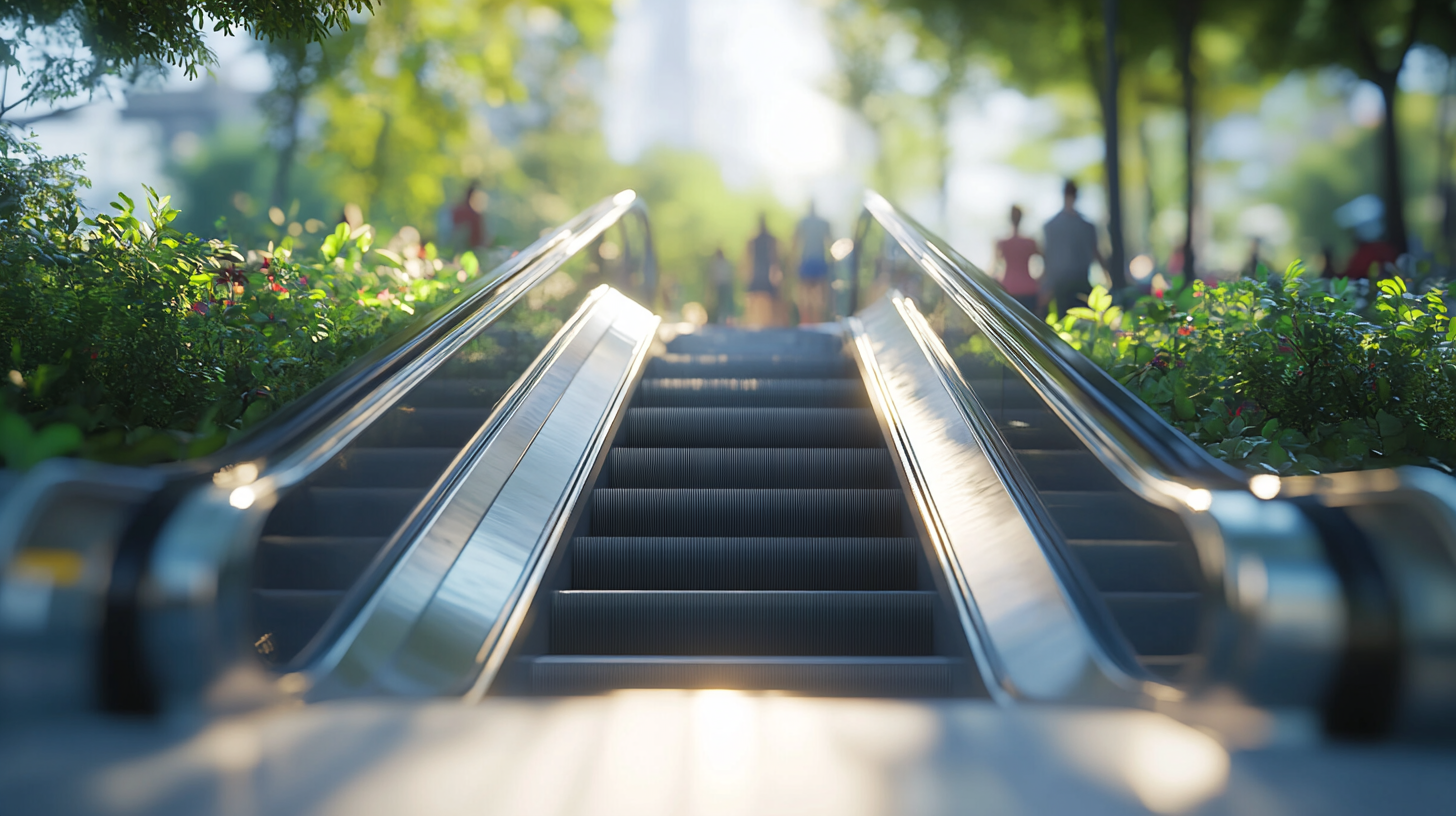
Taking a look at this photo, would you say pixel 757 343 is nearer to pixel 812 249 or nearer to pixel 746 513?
pixel 746 513

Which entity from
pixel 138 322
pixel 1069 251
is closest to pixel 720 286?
pixel 1069 251

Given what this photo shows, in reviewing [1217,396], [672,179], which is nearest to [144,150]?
[672,179]

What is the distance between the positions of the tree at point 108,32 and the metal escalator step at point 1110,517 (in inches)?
157

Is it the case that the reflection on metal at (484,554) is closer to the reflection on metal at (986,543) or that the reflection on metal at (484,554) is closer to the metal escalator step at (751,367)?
the metal escalator step at (751,367)

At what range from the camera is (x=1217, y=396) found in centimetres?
502

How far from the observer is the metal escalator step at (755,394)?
6088mm

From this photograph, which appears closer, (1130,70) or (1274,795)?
(1274,795)

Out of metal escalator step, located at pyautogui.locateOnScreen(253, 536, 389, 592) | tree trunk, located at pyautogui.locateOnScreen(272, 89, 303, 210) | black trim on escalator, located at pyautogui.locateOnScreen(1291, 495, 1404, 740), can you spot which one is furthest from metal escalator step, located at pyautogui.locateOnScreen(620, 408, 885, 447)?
tree trunk, located at pyautogui.locateOnScreen(272, 89, 303, 210)

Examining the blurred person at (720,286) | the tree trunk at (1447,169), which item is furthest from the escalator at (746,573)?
the tree trunk at (1447,169)

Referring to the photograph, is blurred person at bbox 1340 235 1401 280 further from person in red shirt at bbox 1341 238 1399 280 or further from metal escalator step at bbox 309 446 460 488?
metal escalator step at bbox 309 446 460 488

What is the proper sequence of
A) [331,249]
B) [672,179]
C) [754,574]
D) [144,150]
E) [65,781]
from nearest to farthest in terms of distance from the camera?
[65,781]
[754,574]
[331,249]
[672,179]
[144,150]

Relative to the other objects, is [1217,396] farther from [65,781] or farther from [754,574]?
[65,781]

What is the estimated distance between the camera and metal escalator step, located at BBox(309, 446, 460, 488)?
9.86ft

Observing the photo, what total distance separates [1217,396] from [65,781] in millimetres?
4910
